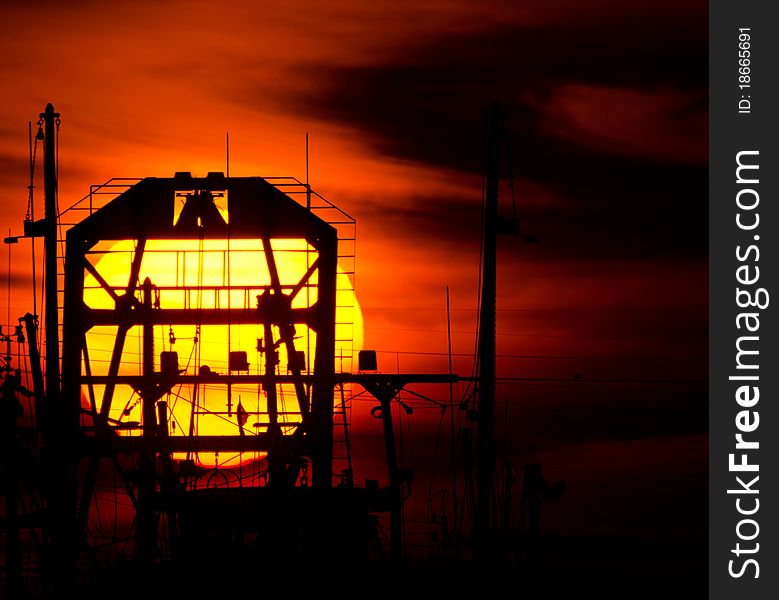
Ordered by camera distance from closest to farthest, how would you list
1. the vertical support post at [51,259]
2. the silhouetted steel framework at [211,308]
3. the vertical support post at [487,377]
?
the vertical support post at [487,377], the vertical support post at [51,259], the silhouetted steel framework at [211,308]

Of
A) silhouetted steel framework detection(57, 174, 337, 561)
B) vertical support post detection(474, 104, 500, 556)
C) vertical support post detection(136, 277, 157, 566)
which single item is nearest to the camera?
vertical support post detection(474, 104, 500, 556)

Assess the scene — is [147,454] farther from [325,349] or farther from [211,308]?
[325,349]

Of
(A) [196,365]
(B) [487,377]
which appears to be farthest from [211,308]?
(B) [487,377]

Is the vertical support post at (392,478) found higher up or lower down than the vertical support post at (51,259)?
lower down

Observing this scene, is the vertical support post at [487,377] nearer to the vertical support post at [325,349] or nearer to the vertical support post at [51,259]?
the vertical support post at [325,349]

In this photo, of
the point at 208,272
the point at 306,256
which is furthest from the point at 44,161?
the point at 306,256

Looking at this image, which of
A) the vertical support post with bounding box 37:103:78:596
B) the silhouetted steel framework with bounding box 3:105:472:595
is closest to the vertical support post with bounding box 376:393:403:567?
the silhouetted steel framework with bounding box 3:105:472:595

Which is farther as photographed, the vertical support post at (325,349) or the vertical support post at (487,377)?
the vertical support post at (325,349)

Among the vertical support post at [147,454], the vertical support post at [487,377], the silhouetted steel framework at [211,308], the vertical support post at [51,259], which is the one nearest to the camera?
the vertical support post at [487,377]

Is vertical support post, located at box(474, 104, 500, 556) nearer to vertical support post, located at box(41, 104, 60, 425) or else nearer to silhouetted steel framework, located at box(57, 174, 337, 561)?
silhouetted steel framework, located at box(57, 174, 337, 561)

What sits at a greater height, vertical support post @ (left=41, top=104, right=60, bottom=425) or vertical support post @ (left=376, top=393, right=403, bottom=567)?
vertical support post @ (left=41, top=104, right=60, bottom=425)

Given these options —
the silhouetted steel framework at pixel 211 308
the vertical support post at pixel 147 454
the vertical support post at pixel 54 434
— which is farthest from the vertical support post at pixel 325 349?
the vertical support post at pixel 54 434

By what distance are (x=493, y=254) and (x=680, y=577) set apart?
81.4 feet

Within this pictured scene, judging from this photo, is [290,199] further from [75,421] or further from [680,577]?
[680,577]
